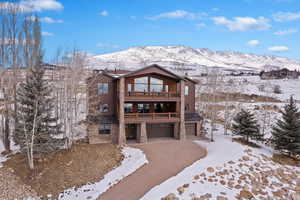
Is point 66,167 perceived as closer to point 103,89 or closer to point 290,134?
point 103,89

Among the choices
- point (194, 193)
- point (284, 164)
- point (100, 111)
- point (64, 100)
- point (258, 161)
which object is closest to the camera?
point (194, 193)

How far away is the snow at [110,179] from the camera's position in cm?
1014

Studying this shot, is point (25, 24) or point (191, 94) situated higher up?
point (25, 24)

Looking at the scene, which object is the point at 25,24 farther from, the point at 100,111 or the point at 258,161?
the point at 258,161

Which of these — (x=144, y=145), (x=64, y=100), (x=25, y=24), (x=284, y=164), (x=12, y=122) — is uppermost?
(x=25, y=24)

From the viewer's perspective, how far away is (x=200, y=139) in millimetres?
18406

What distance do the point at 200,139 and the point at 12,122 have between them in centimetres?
1858

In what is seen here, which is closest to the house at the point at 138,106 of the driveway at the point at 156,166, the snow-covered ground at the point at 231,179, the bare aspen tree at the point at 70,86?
the bare aspen tree at the point at 70,86

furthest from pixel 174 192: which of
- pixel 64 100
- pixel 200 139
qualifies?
pixel 64 100

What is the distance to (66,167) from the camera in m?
12.6

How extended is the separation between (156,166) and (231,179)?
493 cm

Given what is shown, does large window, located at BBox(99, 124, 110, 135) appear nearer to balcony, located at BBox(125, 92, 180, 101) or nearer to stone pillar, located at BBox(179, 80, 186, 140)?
balcony, located at BBox(125, 92, 180, 101)

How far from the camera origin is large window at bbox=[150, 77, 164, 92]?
18.8 metres

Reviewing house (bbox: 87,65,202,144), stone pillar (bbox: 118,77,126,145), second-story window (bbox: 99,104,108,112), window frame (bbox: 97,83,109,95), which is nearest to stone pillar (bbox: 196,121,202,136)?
house (bbox: 87,65,202,144)
